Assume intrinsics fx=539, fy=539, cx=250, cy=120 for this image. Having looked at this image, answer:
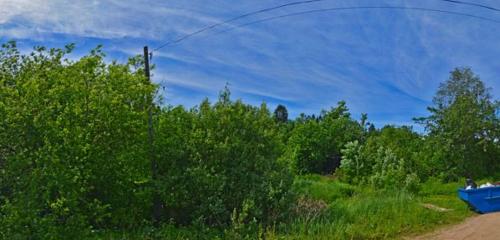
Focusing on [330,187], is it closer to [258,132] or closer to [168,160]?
[258,132]

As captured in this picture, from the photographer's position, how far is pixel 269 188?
34.7ft

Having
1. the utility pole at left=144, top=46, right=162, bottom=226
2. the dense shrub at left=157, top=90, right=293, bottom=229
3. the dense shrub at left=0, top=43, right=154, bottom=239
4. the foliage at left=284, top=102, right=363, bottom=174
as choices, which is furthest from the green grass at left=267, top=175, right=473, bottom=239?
the foliage at left=284, top=102, right=363, bottom=174

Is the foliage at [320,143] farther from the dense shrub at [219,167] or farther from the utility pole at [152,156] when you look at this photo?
the utility pole at [152,156]

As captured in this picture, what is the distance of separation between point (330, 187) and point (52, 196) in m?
10.2

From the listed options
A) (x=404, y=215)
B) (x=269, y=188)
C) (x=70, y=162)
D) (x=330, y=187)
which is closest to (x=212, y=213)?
(x=269, y=188)

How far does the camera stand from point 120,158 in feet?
30.6

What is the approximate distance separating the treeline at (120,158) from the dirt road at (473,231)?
3006mm

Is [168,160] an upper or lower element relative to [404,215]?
upper

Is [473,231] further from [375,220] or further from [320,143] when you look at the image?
[320,143]

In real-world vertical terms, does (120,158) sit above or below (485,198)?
above

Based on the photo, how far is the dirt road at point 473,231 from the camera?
33.5 ft

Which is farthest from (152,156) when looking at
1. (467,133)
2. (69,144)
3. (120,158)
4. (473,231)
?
(467,133)

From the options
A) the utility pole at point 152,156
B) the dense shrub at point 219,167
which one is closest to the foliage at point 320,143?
the dense shrub at point 219,167

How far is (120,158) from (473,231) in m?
7.04
